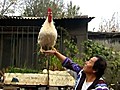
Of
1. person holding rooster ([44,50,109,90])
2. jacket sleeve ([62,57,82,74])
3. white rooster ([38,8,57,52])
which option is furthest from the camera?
white rooster ([38,8,57,52])

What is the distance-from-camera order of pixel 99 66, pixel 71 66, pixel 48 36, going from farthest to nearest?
pixel 48 36 < pixel 71 66 < pixel 99 66

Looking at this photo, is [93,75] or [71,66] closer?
[93,75]

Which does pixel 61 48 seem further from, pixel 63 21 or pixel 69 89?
pixel 69 89

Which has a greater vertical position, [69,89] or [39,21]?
[39,21]

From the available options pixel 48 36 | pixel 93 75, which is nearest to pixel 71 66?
pixel 93 75

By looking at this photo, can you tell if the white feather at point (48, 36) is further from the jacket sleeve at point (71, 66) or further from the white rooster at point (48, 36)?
the jacket sleeve at point (71, 66)

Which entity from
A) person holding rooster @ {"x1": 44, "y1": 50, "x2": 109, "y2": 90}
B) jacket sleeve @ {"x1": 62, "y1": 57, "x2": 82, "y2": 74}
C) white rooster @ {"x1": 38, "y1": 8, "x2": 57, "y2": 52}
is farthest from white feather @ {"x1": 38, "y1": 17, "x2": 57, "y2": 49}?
person holding rooster @ {"x1": 44, "y1": 50, "x2": 109, "y2": 90}

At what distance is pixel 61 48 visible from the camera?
11.4 metres

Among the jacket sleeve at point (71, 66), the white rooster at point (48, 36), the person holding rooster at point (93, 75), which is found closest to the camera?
the person holding rooster at point (93, 75)

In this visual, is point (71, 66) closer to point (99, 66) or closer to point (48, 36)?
point (99, 66)

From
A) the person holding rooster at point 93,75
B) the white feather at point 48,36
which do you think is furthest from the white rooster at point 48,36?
the person holding rooster at point 93,75

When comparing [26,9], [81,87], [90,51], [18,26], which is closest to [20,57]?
[18,26]

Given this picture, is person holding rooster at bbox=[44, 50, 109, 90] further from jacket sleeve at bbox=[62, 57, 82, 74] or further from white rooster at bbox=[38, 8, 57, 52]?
white rooster at bbox=[38, 8, 57, 52]

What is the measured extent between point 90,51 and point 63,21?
189 centimetres
